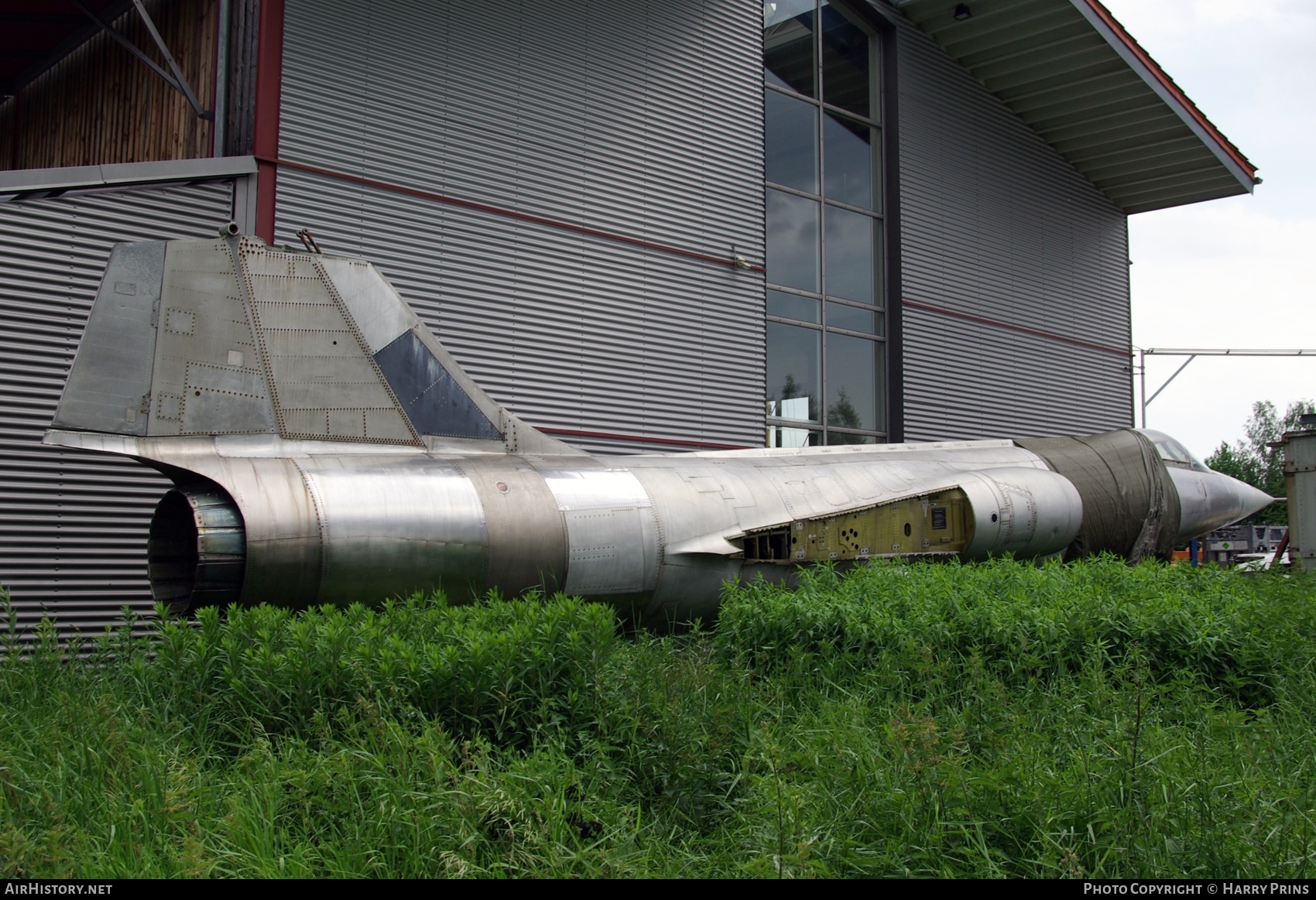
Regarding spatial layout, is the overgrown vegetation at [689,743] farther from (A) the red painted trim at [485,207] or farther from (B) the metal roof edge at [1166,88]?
(B) the metal roof edge at [1166,88]

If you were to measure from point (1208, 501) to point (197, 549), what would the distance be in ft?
40.1

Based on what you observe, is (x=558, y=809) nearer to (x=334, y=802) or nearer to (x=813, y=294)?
(x=334, y=802)

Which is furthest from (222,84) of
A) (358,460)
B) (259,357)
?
(358,460)

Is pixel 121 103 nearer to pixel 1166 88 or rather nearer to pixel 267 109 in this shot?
pixel 267 109

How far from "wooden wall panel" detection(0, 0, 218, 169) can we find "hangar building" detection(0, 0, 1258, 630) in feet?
0.20

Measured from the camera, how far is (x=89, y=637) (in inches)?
354

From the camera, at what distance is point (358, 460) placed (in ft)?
23.2

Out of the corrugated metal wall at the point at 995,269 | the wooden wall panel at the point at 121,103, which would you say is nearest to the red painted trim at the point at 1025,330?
the corrugated metal wall at the point at 995,269

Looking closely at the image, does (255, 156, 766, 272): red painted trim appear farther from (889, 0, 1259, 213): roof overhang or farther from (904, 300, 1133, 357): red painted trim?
(889, 0, 1259, 213): roof overhang

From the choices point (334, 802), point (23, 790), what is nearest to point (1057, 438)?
point (334, 802)

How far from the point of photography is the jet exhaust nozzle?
6016 millimetres

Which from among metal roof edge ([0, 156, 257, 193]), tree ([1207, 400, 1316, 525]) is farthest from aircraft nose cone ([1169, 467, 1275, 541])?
tree ([1207, 400, 1316, 525])

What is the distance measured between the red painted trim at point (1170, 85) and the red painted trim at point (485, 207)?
8083 mm

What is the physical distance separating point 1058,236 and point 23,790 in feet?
70.4
